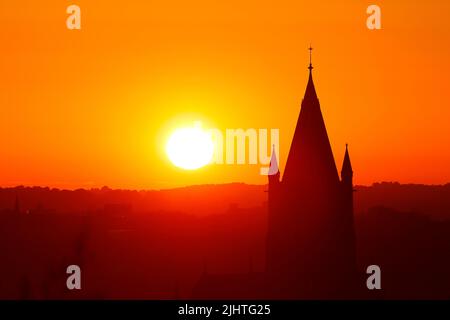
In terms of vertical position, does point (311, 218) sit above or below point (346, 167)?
below

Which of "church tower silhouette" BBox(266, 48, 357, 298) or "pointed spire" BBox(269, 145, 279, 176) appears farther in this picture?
"pointed spire" BBox(269, 145, 279, 176)

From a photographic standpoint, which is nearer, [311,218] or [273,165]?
[273,165]

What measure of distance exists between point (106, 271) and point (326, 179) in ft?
53.7

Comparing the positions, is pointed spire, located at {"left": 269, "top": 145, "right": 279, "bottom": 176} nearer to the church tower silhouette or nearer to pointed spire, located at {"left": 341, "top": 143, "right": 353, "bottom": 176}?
the church tower silhouette

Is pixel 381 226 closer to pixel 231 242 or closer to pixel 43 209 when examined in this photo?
pixel 231 242

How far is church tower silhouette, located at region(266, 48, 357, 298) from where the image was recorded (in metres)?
75.2

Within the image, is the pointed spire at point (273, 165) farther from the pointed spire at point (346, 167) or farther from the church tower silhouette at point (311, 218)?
the pointed spire at point (346, 167)

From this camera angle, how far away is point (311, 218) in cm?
7825

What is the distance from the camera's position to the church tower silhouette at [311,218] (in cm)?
7519

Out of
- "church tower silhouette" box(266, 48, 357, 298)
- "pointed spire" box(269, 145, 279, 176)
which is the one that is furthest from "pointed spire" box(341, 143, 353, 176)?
"pointed spire" box(269, 145, 279, 176)

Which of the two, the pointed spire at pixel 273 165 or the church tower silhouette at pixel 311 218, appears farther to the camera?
the pointed spire at pixel 273 165

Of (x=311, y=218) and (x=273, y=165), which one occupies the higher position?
(x=273, y=165)

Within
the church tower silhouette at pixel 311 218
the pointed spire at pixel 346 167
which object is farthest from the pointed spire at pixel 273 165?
the pointed spire at pixel 346 167
